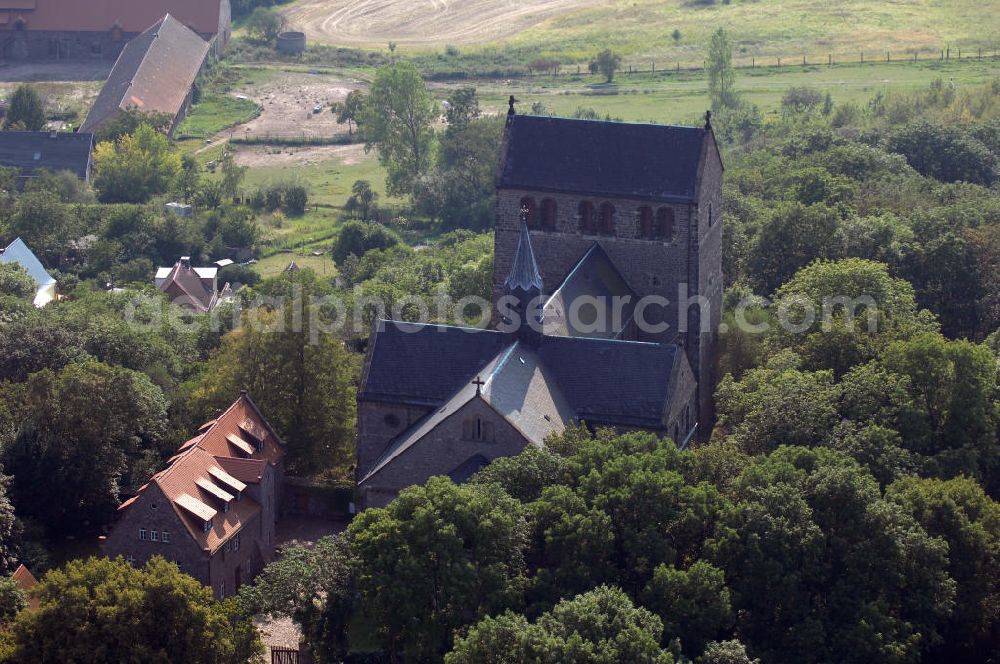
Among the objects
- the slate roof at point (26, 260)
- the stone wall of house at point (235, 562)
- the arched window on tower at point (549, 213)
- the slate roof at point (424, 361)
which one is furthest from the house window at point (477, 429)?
the slate roof at point (26, 260)

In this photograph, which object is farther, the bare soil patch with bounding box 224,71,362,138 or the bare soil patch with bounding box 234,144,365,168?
the bare soil patch with bounding box 224,71,362,138

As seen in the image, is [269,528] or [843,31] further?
[843,31]

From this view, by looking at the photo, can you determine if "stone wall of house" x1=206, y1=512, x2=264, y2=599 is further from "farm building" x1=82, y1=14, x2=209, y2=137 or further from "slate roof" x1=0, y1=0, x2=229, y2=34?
"slate roof" x1=0, y1=0, x2=229, y2=34

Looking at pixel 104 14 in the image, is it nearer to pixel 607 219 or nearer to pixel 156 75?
pixel 156 75

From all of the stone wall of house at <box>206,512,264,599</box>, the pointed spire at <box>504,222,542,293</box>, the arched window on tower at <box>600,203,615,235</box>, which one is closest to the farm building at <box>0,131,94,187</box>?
the arched window on tower at <box>600,203,615,235</box>

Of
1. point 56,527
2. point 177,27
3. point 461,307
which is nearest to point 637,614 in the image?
point 56,527

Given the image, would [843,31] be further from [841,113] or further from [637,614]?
[637,614]
